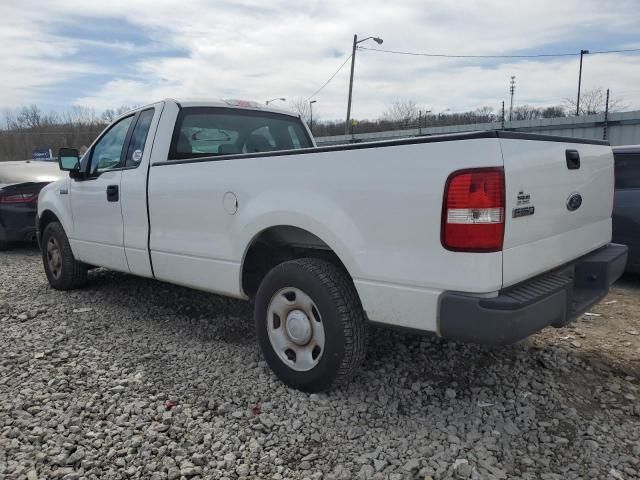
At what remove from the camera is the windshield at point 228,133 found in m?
4.21

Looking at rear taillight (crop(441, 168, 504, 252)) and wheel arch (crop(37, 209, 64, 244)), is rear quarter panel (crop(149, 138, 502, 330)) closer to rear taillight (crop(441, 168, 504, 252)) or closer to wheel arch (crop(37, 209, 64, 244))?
rear taillight (crop(441, 168, 504, 252))

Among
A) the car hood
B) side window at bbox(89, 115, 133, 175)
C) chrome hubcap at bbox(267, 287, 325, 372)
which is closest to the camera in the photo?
chrome hubcap at bbox(267, 287, 325, 372)

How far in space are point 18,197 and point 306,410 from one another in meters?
7.32

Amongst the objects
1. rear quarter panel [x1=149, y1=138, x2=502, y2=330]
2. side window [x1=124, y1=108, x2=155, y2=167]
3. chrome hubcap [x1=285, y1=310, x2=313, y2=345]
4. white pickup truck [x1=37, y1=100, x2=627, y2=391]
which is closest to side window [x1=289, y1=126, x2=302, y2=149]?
white pickup truck [x1=37, y1=100, x2=627, y2=391]

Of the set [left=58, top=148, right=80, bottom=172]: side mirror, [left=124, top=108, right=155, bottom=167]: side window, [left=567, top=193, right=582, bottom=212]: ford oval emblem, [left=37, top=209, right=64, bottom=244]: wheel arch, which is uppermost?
[left=124, top=108, right=155, bottom=167]: side window

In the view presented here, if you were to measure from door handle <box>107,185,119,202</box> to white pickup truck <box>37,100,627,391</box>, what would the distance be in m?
0.07

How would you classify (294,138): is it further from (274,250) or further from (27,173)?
(27,173)

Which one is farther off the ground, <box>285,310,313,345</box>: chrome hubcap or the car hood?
the car hood

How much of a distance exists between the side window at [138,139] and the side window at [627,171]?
4.81 m

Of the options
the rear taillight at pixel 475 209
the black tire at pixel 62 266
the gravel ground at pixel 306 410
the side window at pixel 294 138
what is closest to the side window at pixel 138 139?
the side window at pixel 294 138

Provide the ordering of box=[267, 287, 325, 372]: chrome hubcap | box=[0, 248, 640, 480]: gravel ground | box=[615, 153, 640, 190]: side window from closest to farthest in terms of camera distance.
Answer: box=[0, 248, 640, 480]: gravel ground
box=[267, 287, 325, 372]: chrome hubcap
box=[615, 153, 640, 190]: side window

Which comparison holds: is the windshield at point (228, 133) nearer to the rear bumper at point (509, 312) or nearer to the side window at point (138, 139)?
the side window at point (138, 139)

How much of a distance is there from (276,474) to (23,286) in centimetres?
485

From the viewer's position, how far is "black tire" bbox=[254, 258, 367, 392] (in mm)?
Answer: 2756
